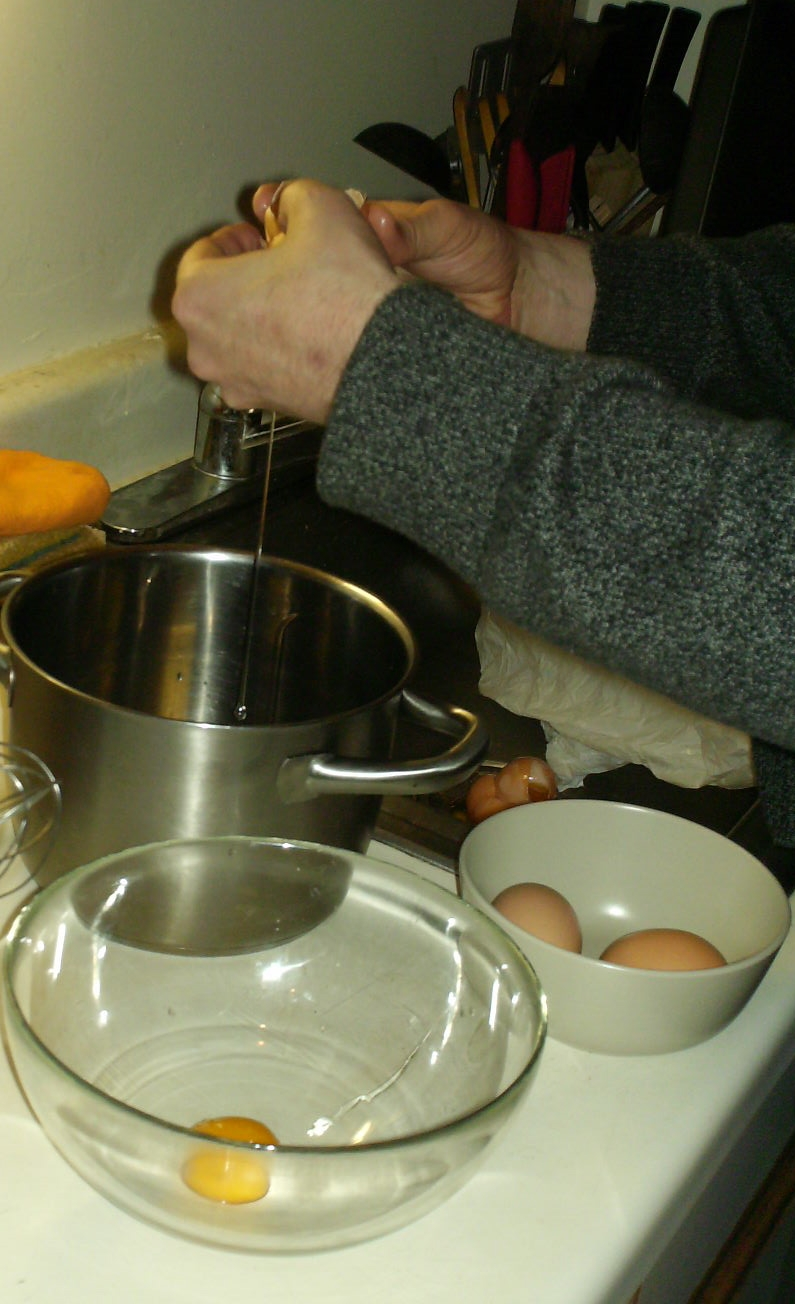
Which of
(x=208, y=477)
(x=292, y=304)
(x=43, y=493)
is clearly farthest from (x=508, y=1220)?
(x=208, y=477)

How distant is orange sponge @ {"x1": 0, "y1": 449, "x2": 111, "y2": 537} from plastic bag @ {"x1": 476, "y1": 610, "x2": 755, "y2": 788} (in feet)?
1.07

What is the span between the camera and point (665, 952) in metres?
0.64


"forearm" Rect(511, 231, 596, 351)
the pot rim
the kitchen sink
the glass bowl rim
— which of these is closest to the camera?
the glass bowl rim

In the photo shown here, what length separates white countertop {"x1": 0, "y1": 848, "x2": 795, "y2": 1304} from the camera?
472 millimetres

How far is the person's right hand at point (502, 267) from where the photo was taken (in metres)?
0.80

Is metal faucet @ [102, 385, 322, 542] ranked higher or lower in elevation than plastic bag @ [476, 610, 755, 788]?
higher

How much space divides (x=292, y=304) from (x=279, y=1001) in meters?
0.32

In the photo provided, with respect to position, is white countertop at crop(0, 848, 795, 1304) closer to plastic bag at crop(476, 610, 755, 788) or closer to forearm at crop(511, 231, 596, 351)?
plastic bag at crop(476, 610, 755, 788)

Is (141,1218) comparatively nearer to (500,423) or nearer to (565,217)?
(500,423)

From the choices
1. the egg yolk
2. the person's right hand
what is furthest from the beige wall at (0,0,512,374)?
the egg yolk

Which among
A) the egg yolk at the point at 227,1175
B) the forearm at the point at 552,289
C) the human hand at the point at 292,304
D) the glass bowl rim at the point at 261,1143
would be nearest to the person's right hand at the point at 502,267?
the forearm at the point at 552,289

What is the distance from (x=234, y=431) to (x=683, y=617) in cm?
61

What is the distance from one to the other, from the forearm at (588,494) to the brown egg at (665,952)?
4.9 inches

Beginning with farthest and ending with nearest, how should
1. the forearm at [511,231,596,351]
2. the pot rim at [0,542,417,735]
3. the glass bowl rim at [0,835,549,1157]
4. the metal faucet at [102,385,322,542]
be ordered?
the metal faucet at [102,385,322,542] < the forearm at [511,231,596,351] < the pot rim at [0,542,417,735] < the glass bowl rim at [0,835,549,1157]
